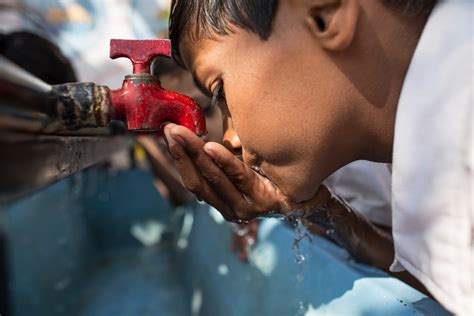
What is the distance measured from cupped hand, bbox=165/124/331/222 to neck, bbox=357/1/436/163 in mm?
209

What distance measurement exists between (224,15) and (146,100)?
0.17 meters

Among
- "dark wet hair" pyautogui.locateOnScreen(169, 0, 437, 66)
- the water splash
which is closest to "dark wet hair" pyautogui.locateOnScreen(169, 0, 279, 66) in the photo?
"dark wet hair" pyautogui.locateOnScreen(169, 0, 437, 66)

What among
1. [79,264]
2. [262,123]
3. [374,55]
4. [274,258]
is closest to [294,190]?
[262,123]

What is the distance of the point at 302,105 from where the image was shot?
646 millimetres

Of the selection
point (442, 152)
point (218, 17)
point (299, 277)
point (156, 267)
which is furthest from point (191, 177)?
point (156, 267)

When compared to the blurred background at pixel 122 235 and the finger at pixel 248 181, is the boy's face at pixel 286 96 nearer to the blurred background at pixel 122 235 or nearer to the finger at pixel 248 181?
the finger at pixel 248 181

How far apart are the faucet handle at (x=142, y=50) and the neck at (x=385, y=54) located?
31cm

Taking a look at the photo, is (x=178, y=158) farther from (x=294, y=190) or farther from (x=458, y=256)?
(x=458, y=256)

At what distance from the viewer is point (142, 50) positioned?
73 centimetres

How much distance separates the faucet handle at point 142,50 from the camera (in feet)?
2.39

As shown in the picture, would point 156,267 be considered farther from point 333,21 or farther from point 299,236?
point 333,21

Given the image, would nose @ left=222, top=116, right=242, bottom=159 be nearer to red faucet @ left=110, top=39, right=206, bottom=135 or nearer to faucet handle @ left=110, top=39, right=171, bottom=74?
red faucet @ left=110, top=39, right=206, bottom=135

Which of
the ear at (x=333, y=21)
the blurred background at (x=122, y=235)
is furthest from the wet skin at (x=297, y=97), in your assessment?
the blurred background at (x=122, y=235)

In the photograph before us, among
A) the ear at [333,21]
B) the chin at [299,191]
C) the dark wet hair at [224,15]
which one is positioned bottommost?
the chin at [299,191]
